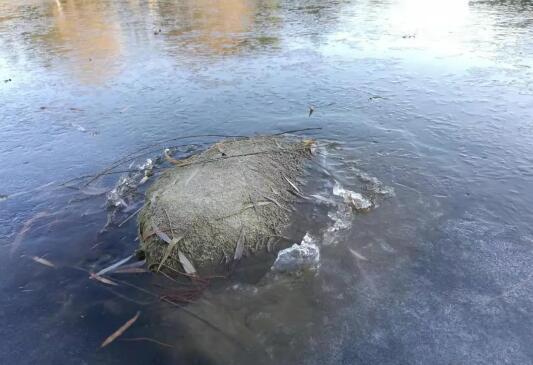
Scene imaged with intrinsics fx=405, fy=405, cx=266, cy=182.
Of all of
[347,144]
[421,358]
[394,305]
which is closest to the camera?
[421,358]

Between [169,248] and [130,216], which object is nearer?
[169,248]

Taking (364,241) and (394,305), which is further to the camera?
(364,241)

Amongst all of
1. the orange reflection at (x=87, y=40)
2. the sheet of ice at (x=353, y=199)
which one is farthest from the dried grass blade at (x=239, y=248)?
the orange reflection at (x=87, y=40)

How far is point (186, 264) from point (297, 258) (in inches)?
54.6

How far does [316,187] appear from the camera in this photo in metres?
6.46

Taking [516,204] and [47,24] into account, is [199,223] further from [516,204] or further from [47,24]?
[47,24]

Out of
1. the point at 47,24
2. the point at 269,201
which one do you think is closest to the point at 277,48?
the point at 269,201

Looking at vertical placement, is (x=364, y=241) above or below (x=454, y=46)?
below

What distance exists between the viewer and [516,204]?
602 cm

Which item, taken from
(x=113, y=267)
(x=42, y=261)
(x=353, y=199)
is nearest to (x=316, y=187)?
(x=353, y=199)

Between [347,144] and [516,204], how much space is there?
302 centimetres

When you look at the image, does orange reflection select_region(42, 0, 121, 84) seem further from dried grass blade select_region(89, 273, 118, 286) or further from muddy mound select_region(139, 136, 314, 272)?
dried grass blade select_region(89, 273, 118, 286)

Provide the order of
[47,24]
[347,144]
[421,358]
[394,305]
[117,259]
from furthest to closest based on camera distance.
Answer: [47,24] < [347,144] < [117,259] < [394,305] < [421,358]

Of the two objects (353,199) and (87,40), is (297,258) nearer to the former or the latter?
(353,199)
